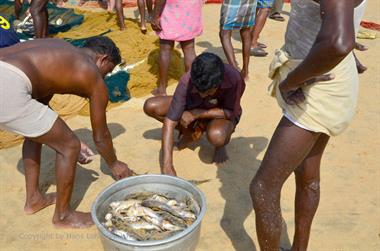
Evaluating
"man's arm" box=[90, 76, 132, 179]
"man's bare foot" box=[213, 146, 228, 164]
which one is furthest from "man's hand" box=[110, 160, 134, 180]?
"man's bare foot" box=[213, 146, 228, 164]

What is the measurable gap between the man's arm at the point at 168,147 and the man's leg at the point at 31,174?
89 cm

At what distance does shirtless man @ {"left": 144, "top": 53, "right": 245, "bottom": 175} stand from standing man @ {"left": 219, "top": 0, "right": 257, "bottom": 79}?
1508mm

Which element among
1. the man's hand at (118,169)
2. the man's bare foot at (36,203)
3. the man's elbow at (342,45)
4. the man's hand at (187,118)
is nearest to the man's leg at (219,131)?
the man's hand at (187,118)

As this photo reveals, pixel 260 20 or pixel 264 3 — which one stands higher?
pixel 264 3

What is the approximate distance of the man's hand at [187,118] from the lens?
352cm

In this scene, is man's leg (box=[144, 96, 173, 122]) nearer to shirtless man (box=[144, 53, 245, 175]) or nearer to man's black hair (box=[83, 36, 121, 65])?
shirtless man (box=[144, 53, 245, 175])

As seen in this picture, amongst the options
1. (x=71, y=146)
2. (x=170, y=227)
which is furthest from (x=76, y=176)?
(x=170, y=227)

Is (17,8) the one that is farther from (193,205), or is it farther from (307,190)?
(307,190)

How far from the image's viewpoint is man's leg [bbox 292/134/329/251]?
2287 millimetres

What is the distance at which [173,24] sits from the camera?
183 inches

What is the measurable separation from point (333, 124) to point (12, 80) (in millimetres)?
1723

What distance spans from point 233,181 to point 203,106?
0.66 meters

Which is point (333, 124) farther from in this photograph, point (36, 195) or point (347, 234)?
point (36, 195)

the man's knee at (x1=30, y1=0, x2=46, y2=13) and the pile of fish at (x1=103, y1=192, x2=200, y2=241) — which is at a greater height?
the man's knee at (x1=30, y1=0, x2=46, y2=13)
